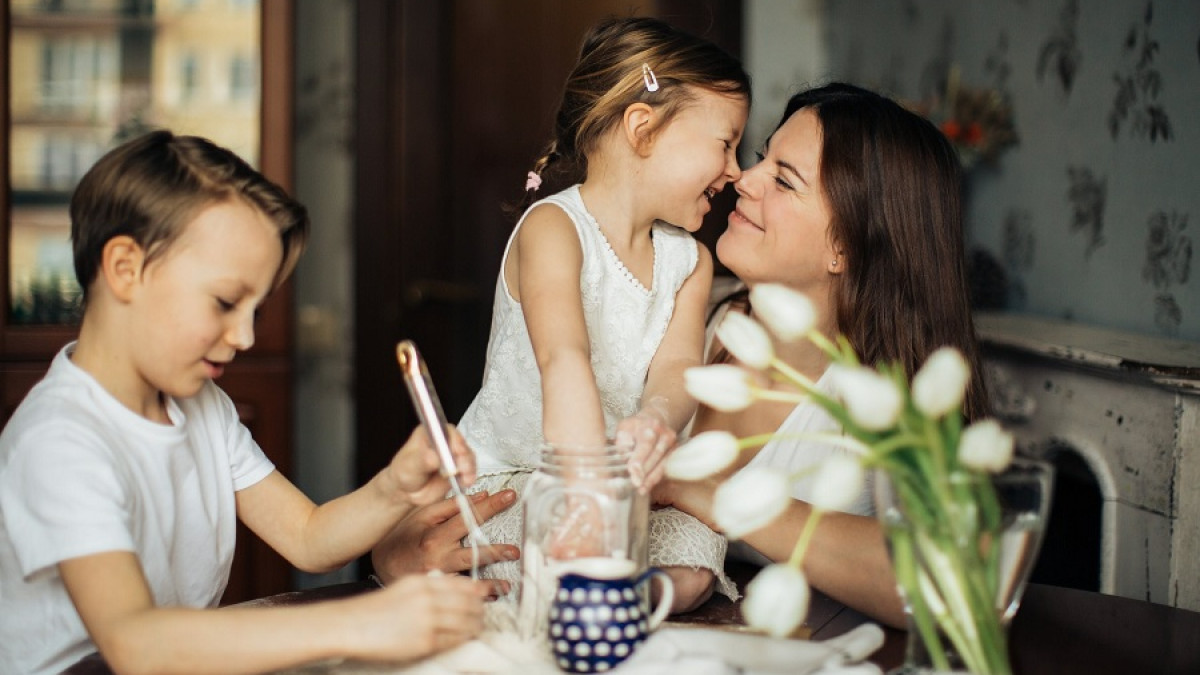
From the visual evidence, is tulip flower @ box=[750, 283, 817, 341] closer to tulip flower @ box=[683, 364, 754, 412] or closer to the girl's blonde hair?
tulip flower @ box=[683, 364, 754, 412]

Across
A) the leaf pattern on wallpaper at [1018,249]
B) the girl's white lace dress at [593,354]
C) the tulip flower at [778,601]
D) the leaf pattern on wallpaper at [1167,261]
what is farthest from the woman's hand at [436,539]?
the leaf pattern on wallpaper at [1018,249]

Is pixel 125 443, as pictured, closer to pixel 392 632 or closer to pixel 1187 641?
pixel 392 632

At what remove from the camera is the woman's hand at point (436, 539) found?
1.43m

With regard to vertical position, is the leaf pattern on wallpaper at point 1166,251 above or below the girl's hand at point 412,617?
above

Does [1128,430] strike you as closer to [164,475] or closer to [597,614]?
[597,614]

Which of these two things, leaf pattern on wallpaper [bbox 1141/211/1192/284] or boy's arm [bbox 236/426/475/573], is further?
leaf pattern on wallpaper [bbox 1141/211/1192/284]

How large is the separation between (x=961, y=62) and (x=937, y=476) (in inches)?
95.5

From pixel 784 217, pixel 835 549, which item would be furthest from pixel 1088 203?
pixel 835 549

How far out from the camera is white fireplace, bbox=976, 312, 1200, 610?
5.93ft

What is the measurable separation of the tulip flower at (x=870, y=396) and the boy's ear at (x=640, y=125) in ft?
3.08

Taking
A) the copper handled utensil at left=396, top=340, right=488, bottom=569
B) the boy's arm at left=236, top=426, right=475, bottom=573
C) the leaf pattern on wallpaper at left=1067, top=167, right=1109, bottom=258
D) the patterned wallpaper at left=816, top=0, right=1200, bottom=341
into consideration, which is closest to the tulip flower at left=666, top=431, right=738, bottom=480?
the copper handled utensil at left=396, top=340, right=488, bottom=569

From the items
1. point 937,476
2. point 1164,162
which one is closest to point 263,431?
point 1164,162

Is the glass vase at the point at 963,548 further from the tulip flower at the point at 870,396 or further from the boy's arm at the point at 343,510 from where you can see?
the boy's arm at the point at 343,510

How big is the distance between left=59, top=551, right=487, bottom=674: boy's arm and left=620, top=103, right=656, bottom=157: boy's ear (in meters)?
0.85
